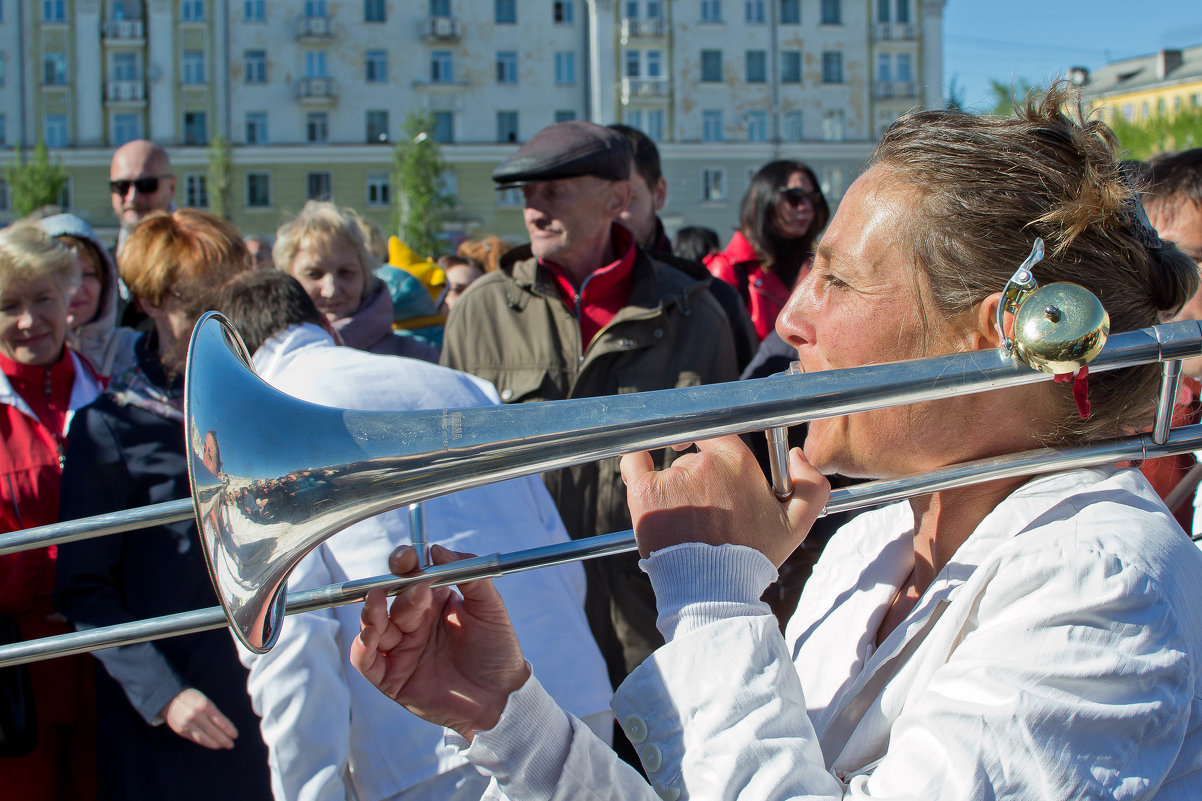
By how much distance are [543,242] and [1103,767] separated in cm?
279

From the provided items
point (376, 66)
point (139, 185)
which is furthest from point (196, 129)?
point (139, 185)

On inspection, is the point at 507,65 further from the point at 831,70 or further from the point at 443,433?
the point at 443,433

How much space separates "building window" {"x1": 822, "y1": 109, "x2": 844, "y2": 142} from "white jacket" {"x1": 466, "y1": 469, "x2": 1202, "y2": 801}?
43656mm

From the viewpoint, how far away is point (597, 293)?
11.8ft

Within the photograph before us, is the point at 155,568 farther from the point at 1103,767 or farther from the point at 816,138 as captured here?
the point at 816,138

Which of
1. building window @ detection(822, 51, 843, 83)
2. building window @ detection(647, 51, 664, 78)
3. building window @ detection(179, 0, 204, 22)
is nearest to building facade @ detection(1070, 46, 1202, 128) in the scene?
building window @ detection(822, 51, 843, 83)

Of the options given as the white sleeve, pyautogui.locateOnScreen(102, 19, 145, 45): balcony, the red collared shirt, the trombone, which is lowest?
the white sleeve

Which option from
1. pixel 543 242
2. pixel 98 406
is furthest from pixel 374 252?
pixel 98 406

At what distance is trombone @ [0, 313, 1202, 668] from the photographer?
3.97ft

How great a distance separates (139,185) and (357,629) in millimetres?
4156

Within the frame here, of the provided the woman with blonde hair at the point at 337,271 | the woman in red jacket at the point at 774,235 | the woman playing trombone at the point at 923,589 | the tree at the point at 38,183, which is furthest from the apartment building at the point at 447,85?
the woman playing trombone at the point at 923,589

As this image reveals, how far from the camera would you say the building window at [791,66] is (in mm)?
42562

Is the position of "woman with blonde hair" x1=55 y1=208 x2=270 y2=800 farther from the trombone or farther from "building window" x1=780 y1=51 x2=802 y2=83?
"building window" x1=780 y1=51 x2=802 y2=83

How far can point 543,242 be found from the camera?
3592 millimetres
